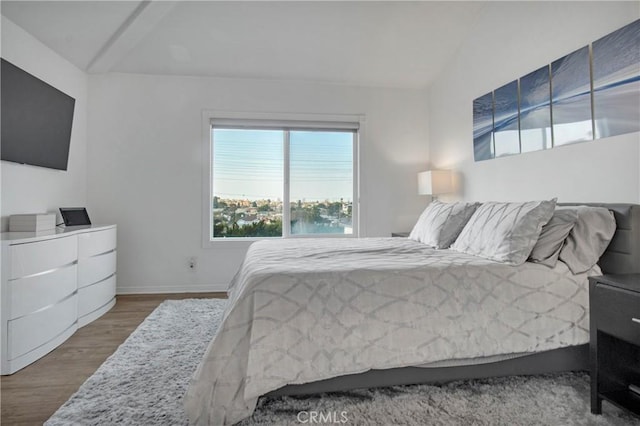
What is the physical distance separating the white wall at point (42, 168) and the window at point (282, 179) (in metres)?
1.33

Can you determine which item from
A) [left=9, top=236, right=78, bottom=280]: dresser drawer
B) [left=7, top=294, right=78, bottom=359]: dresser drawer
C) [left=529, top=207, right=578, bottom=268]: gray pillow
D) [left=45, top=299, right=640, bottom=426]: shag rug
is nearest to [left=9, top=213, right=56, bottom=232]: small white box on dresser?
[left=9, top=236, right=78, bottom=280]: dresser drawer

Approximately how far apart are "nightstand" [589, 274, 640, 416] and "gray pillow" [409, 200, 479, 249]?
104cm

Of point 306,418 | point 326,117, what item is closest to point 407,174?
point 326,117

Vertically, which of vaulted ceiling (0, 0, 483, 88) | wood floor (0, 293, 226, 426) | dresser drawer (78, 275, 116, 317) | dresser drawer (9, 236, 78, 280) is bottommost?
wood floor (0, 293, 226, 426)

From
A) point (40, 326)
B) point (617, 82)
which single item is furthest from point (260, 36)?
point (40, 326)

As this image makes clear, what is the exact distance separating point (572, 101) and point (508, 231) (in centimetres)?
111

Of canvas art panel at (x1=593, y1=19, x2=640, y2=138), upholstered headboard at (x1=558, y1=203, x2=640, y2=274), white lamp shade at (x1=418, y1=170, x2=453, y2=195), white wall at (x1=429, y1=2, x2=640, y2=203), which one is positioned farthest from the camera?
white lamp shade at (x1=418, y1=170, x2=453, y2=195)

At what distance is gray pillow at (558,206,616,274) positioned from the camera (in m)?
1.95

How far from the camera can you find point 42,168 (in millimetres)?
3080

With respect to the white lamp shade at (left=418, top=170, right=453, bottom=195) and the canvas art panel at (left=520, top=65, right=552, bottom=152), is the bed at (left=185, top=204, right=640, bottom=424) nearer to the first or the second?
the canvas art panel at (left=520, top=65, right=552, bottom=152)

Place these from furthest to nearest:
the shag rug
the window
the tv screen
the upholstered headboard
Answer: the window → the tv screen → the upholstered headboard → the shag rug

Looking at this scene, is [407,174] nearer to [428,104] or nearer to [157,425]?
[428,104]

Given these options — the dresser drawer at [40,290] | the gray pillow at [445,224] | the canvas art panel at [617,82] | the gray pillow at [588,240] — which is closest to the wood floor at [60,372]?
the dresser drawer at [40,290]

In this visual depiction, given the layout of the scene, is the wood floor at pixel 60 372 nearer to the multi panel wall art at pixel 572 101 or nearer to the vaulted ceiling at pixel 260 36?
the vaulted ceiling at pixel 260 36
